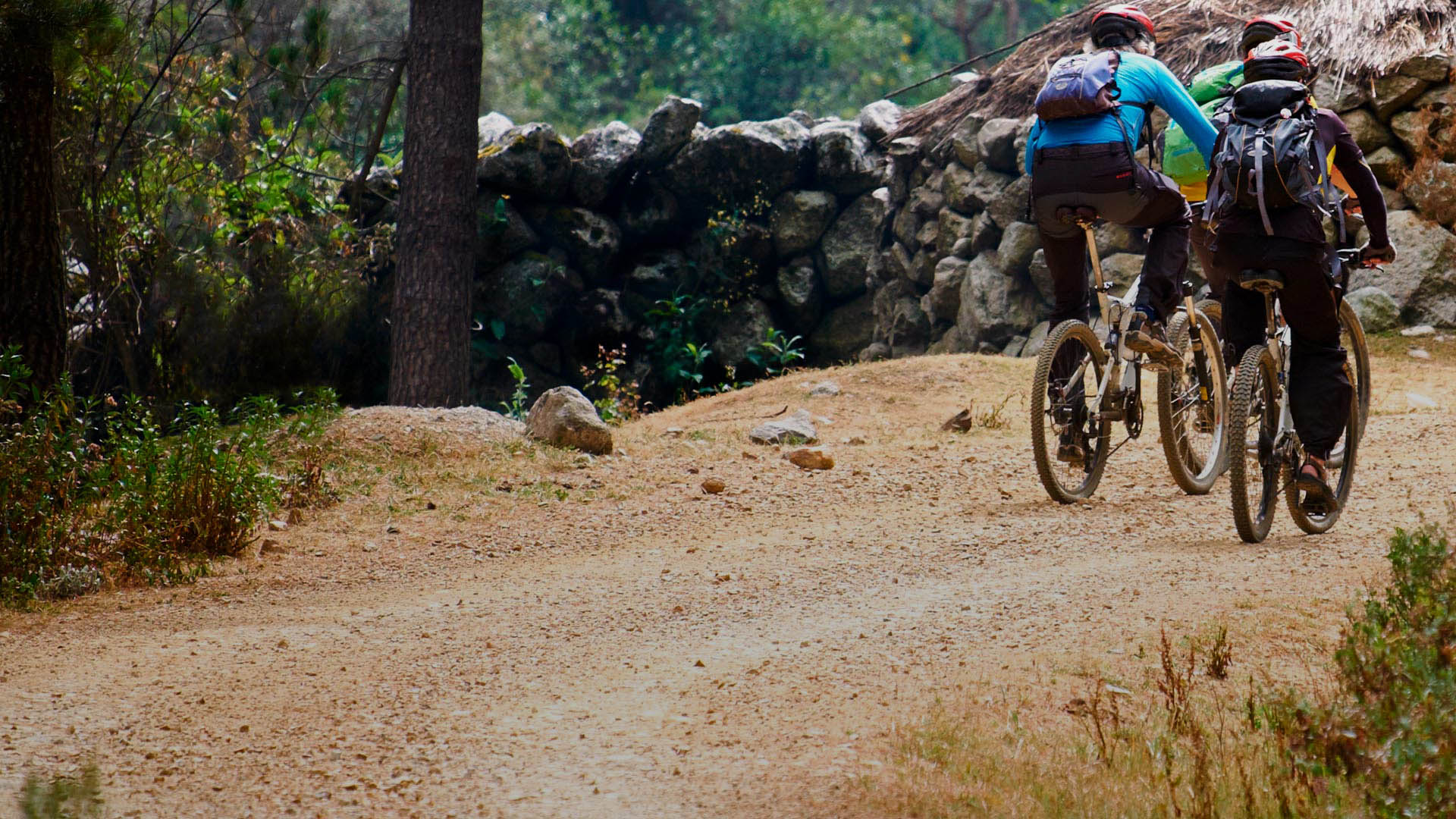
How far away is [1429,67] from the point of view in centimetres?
968

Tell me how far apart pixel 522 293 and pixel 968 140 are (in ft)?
15.0

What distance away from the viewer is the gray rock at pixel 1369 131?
9867 mm

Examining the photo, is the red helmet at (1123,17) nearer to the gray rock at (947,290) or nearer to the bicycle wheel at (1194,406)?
the bicycle wheel at (1194,406)

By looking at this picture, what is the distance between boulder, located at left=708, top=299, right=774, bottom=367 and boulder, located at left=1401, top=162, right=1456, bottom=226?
608 cm

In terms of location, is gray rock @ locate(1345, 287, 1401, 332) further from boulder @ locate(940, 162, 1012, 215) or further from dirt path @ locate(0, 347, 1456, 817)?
boulder @ locate(940, 162, 1012, 215)

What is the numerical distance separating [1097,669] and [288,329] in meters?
8.00

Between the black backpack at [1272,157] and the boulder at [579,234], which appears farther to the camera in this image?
the boulder at [579,234]

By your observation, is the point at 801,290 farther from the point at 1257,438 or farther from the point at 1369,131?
the point at 1257,438

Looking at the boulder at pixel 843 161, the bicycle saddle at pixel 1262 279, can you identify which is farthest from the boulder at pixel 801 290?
the bicycle saddle at pixel 1262 279

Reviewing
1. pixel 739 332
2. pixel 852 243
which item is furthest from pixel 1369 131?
pixel 739 332

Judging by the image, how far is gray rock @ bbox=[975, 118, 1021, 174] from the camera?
38.4 feet

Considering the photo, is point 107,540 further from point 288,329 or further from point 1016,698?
point 288,329

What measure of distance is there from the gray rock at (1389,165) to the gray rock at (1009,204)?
9.36 feet

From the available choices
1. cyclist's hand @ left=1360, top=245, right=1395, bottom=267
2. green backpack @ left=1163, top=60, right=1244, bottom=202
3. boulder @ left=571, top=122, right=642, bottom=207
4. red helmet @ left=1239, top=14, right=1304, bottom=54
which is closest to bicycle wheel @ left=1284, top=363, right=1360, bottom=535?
cyclist's hand @ left=1360, top=245, right=1395, bottom=267
